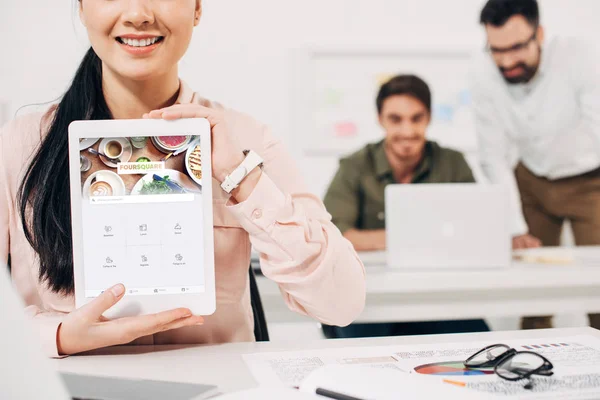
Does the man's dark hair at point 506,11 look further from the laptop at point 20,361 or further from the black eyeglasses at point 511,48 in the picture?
the laptop at point 20,361

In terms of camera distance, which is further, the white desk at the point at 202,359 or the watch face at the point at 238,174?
the watch face at the point at 238,174

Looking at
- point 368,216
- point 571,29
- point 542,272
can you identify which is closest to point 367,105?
point 368,216

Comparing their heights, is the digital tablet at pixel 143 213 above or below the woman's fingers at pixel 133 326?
above

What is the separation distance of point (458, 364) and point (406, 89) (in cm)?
293

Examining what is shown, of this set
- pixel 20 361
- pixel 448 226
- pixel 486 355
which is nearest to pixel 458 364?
pixel 486 355

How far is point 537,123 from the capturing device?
150 inches

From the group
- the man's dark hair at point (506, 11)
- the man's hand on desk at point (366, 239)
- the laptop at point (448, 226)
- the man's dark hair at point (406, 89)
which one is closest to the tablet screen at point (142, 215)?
the laptop at point (448, 226)

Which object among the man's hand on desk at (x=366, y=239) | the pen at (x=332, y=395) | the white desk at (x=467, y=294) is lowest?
the white desk at (x=467, y=294)

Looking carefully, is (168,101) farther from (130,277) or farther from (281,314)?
(281,314)

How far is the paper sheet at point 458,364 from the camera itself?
2.81 feet

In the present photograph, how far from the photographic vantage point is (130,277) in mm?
1059

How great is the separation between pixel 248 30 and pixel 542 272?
6.84ft

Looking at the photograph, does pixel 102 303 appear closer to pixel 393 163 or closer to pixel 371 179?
pixel 371 179

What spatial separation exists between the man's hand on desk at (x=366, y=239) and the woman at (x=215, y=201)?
2.14 metres
